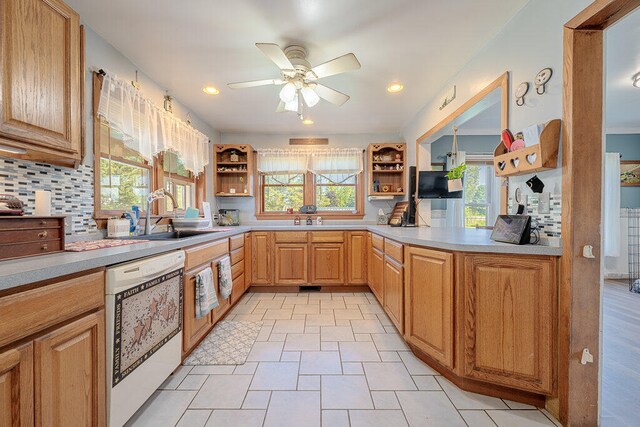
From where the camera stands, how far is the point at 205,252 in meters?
2.05

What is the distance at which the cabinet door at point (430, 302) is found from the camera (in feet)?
5.05

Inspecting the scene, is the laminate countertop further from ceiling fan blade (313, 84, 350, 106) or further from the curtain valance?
the curtain valance

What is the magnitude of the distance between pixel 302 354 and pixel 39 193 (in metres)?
1.88

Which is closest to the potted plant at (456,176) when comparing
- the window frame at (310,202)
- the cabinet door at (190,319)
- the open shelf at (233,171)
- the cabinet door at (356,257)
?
the cabinet door at (356,257)

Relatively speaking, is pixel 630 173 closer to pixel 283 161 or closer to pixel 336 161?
pixel 336 161

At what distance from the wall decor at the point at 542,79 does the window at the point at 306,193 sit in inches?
106

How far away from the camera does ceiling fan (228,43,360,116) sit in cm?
170

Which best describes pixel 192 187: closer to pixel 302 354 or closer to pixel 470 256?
pixel 302 354

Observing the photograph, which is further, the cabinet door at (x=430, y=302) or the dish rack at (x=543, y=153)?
the cabinet door at (x=430, y=302)

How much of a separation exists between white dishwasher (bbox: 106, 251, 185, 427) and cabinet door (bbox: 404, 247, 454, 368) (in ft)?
5.29

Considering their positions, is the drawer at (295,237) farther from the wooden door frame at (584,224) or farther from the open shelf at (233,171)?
the wooden door frame at (584,224)

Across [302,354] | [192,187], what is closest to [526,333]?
[302,354]

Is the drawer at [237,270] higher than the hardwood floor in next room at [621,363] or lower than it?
higher

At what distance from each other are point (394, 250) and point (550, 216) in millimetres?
1050
